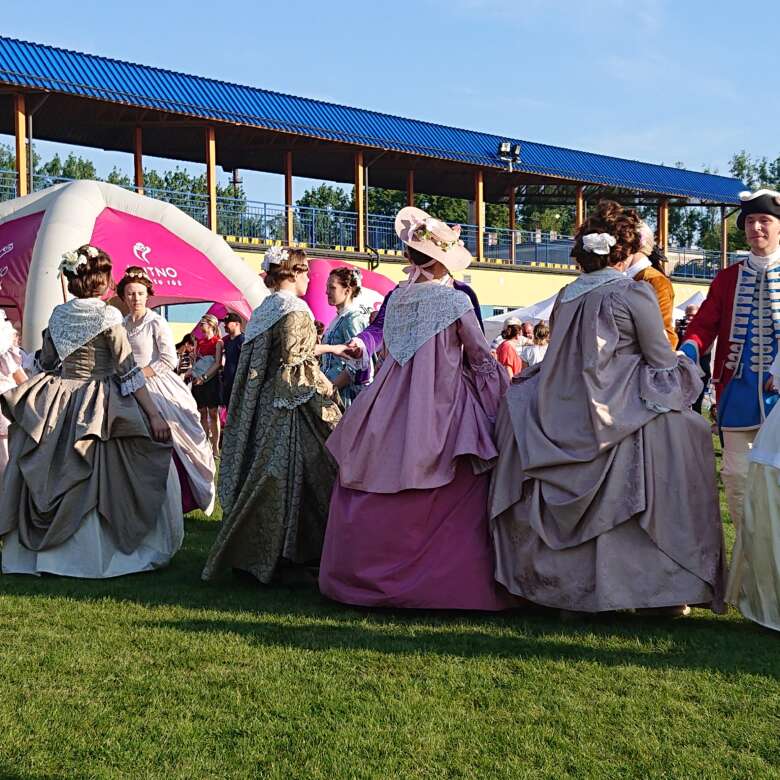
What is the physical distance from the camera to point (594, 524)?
4438 millimetres

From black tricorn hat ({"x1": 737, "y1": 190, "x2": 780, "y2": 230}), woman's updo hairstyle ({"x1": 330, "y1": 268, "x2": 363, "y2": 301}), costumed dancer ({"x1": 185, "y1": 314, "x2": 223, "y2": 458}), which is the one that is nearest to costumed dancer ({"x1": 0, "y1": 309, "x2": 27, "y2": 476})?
woman's updo hairstyle ({"x1": 330, "y1": 268, "x2": 363, "y2": 301})

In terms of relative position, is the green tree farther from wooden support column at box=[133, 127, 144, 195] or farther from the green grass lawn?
the green grass lawn

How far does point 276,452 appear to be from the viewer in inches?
211

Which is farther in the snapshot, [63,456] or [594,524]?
[63,456]

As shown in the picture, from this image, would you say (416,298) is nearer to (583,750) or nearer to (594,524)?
(594,524)

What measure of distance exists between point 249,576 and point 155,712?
7.02ft

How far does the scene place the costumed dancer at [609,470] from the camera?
14.5ft

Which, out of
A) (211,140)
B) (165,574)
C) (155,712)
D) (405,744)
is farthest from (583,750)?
(211,140)

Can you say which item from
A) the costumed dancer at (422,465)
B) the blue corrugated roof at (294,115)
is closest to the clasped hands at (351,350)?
the costumed dancer at (422,465)

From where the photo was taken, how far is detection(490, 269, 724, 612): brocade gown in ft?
14.5

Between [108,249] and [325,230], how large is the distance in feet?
40.4

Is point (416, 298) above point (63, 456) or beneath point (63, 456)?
above

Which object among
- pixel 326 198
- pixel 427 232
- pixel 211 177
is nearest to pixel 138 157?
pixel 211 177

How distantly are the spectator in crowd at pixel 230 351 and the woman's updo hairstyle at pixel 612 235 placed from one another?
4592 millimetres
